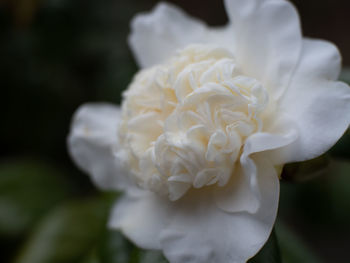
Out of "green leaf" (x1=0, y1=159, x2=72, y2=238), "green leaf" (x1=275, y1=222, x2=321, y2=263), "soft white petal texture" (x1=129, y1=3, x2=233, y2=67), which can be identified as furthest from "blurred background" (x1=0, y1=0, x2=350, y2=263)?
"soft white petal texture" (x1=129, y1=3, x2=233, y2=67)

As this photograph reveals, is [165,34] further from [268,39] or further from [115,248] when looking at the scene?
[115,248]

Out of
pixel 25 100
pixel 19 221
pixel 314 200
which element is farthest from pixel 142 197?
pixel 25 100

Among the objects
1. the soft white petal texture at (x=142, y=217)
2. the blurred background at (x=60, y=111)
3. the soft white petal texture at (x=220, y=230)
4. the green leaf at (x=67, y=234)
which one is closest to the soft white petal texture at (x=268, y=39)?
the soft white petal texture at (x=220, y=230)

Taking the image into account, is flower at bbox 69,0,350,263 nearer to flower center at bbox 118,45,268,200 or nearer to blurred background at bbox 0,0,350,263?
flower center at bbox 118,45,268,200

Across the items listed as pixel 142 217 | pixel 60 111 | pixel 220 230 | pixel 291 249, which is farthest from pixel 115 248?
pixel 60 111

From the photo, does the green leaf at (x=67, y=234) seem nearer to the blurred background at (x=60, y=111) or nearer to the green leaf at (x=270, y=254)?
the blurred background at (x=60, y=111)

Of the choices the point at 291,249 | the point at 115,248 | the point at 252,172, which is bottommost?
the point at 291,249

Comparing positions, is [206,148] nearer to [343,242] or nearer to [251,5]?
[251,5]
